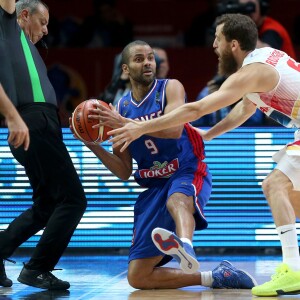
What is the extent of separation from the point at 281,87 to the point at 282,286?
1.35 metres

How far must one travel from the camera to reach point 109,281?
7.34 meters

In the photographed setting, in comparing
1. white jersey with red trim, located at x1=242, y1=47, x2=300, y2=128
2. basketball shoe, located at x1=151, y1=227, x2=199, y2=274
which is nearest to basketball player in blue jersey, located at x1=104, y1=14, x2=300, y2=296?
white jersey with red trim, located at x1=242, y1=47, x2=300, y2=128

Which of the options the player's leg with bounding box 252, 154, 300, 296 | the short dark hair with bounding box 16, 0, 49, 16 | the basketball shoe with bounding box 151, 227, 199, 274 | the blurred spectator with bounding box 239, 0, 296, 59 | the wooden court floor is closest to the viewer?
the basketball shoe with bounding box 151, 227, 199, 274

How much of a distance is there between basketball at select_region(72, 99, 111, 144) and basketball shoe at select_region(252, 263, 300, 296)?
1516mm

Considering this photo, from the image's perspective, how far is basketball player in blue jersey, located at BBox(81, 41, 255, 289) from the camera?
6953 mm

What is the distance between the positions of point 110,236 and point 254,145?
159 centimetres

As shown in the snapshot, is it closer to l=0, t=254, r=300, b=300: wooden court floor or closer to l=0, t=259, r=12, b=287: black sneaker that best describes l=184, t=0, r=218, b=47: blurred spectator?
l=0, t=254, r=300, b=300: wooden court floor

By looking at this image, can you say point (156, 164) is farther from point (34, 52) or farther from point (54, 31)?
point (54, 31)

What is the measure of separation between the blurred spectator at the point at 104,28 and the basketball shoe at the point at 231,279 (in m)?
6.68

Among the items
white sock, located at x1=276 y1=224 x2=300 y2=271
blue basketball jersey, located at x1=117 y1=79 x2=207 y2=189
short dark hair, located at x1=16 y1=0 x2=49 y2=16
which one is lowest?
white sock, located at x1=276 y1=224 x2=300 y2=271

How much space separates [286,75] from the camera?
658 cm

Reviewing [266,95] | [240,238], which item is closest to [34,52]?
[266,95]

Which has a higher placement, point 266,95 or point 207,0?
point 207,0

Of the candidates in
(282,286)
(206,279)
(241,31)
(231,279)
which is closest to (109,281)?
(206,279)
